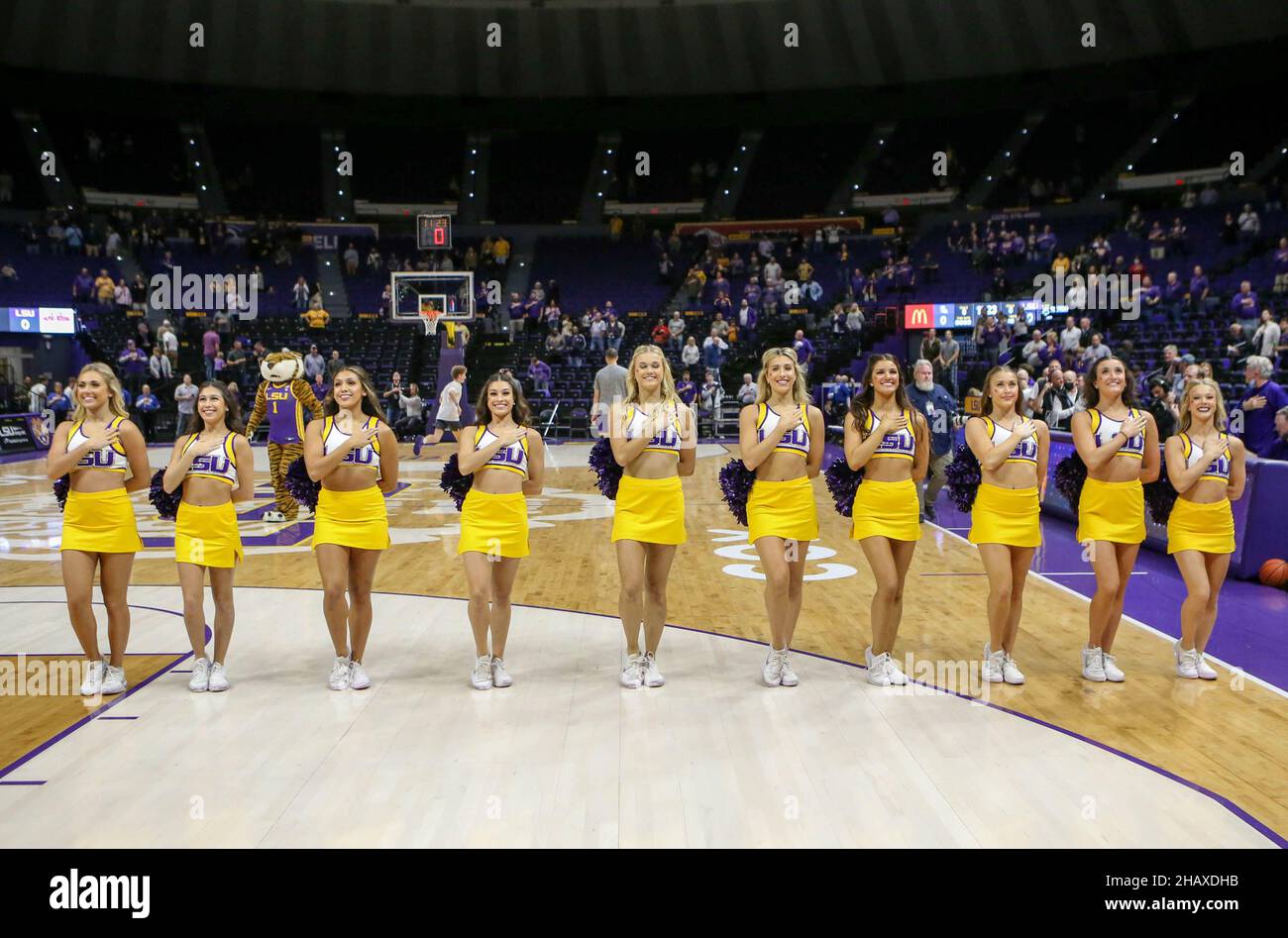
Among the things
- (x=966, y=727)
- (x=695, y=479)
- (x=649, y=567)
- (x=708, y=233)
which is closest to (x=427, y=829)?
(x=649, y=567)

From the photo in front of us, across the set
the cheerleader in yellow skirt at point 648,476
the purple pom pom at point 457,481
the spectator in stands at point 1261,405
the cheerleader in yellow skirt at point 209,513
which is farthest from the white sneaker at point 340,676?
the spectator in stands at point 1261,405

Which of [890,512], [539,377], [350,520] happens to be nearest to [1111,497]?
[890,512]

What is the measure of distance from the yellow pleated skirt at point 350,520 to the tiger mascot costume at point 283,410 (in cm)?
234

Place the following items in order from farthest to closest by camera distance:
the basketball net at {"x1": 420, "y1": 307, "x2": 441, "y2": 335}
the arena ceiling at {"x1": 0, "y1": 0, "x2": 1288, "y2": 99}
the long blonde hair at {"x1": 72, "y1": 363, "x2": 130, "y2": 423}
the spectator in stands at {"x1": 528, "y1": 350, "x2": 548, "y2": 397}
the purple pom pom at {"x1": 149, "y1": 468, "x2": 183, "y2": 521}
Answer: the arena ceiling at {"x1": 0, "y1": 0, "x2": 1288, "y2": 99}
the basketball net at {"x1": 420, "y1": 307, "x2": 441, "y2": 335}
the spectator in stands at {"x1": 528, "y1": 350, "x2": 548, "y2": 397}
the purple pom pom at {"x1": 149, "y1": 468, "x2": 183, "y2": 521}
the long blonde hair at {"x1": 72, "y1": 363, "x2": 130, "y2": 423}

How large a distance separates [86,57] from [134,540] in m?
25.4

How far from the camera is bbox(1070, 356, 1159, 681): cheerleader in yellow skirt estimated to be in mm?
4922

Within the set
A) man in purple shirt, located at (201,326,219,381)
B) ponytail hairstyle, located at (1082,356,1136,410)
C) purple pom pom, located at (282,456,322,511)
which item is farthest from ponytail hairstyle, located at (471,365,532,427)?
man in purple shirt, located at (201,326,219,381)

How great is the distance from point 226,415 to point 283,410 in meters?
3.99

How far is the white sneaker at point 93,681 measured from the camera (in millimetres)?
4738

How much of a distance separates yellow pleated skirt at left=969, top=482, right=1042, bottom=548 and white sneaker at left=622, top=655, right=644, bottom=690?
1.66 m

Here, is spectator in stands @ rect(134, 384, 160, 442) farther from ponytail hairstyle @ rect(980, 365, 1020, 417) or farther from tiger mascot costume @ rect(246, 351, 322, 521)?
ponytail hairstyle @ rect(980, 365, 1020, 417)

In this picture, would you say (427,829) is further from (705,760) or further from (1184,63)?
(1184,63)

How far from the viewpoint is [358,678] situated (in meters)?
4.88
